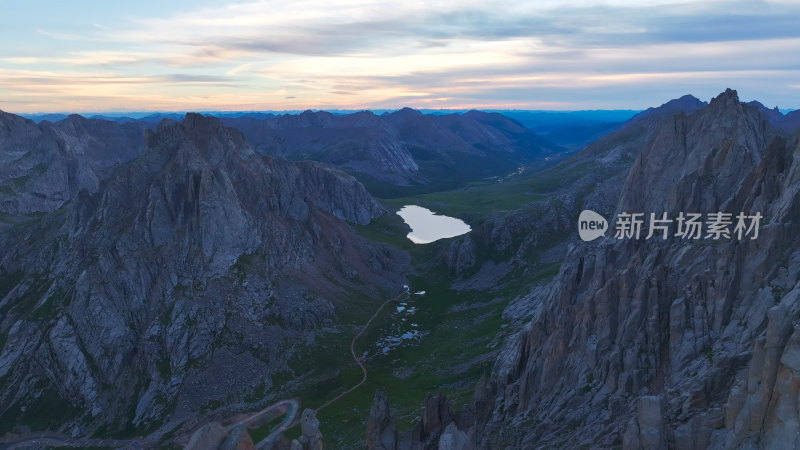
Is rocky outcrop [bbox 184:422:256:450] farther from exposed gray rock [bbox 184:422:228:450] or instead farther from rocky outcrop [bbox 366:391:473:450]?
rocky outcrop [bbox 366:391:473:450]

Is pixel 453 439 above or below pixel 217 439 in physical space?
below

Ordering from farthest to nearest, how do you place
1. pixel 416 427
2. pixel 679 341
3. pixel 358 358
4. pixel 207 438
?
1. pixel 358 358
2. pixel 416 427
3. pixel 679 341
4. pixel 207 438

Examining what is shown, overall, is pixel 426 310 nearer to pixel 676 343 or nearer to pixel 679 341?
pixel 676 343

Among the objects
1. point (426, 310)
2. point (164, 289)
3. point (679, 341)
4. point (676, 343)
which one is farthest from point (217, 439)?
point (426, 310)

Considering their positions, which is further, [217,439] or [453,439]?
[453,439]

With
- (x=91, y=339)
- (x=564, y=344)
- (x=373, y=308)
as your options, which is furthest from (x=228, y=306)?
(x=564, y=344)

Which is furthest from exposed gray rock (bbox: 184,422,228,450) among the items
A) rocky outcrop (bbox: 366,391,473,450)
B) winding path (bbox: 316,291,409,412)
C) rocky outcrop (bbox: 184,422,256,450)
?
winding path (bbox: 316,291,409,412)
